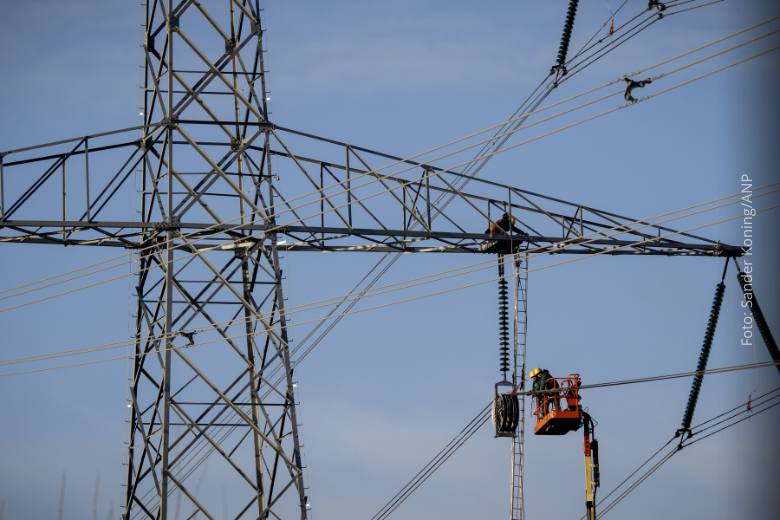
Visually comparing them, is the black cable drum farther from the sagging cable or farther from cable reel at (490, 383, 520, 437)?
the sagging cable

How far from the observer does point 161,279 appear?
1563 inches

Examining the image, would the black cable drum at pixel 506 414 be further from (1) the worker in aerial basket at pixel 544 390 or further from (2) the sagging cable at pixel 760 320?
(2) the sagging cable at pixel 760 320

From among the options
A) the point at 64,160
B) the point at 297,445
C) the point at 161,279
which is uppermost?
the point at 64,160

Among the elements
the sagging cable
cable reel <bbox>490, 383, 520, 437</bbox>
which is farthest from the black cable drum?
the sagging cable

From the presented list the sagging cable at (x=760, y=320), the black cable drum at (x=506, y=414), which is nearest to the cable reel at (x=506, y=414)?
the black cable drum at (x=506, y=414)

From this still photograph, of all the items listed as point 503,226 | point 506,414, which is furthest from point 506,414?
point 503,226

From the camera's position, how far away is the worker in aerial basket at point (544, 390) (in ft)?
133

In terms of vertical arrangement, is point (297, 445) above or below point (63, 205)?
below

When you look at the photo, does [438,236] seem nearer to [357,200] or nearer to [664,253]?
[357,200]

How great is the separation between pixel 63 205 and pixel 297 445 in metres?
6.99

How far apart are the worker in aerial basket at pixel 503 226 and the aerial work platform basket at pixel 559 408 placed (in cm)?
350

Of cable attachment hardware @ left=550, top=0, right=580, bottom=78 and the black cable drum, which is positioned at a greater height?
cable attachment hardware @ left=550, top=0, right=580, bottom=78

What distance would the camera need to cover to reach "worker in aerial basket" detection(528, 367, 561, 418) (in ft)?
133

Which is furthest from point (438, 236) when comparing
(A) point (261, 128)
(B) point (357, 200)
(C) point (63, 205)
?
(C) point (63, 205)
